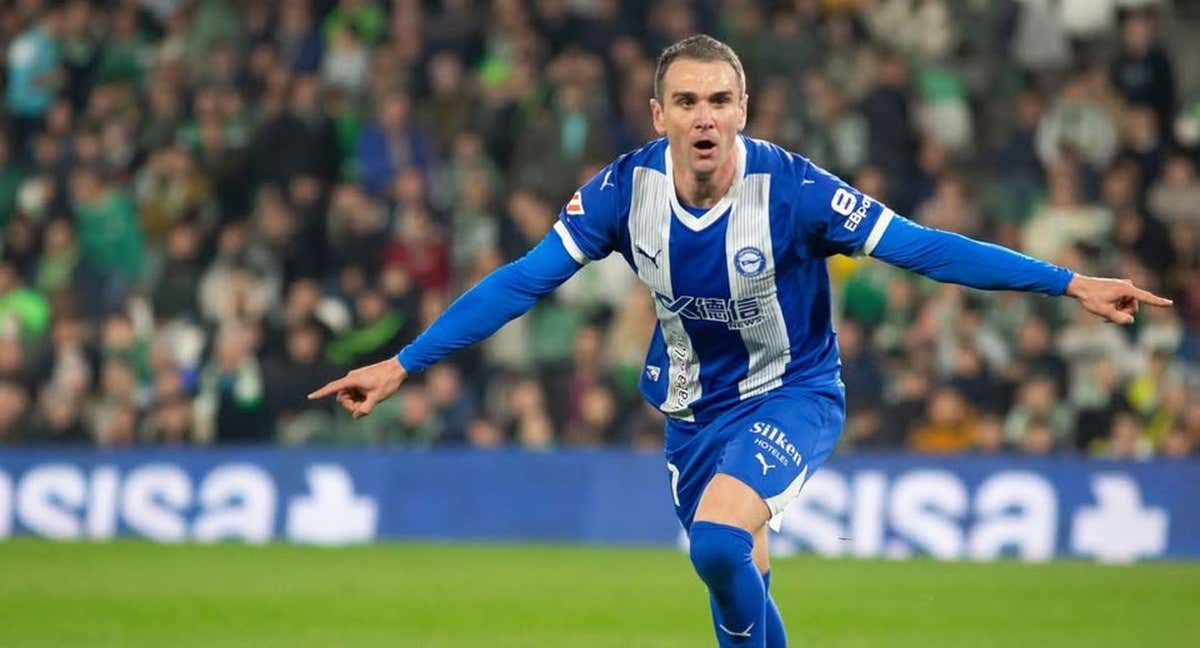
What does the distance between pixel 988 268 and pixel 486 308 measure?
172cm

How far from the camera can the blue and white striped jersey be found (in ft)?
23.7

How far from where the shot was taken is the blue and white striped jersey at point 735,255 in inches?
284

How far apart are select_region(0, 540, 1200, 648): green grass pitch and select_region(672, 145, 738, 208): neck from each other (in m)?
3.44

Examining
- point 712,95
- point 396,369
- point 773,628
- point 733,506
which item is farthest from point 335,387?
point 773,628

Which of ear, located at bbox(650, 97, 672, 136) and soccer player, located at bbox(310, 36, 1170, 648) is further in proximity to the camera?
ear, located at bbox(650, 97, 672, 136)

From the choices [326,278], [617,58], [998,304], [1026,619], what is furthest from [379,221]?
[1026,619]

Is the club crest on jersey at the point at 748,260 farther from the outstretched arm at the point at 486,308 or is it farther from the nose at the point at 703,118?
the outstretched arm at the point at 486,308

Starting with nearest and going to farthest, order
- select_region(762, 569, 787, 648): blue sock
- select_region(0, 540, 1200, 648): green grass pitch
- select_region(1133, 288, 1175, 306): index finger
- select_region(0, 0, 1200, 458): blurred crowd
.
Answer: select_region(1133, 288, 1175, 306): index finger, select_region(762, 569, 787, 648): blue sock, select_region(0, 540, 1200, 648): green grass pitch, select_region(0, 0, 1200, 458): blurred crowd

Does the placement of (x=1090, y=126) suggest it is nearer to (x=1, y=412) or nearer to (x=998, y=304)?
(x=998, y=304)

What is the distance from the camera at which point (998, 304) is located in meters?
16.9

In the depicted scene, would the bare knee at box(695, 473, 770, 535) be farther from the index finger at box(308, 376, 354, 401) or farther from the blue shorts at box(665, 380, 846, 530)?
the index finger at box(308, 376, 354, 401)

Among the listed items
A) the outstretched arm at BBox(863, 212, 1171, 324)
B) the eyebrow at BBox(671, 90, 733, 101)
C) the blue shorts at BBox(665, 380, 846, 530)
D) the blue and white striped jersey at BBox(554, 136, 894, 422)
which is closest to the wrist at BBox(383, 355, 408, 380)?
the blue and white striped jersey at BBox(554, 136, 894, 422)

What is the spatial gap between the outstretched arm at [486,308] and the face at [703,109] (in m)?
0.62

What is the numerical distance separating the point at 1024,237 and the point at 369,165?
5.75m
